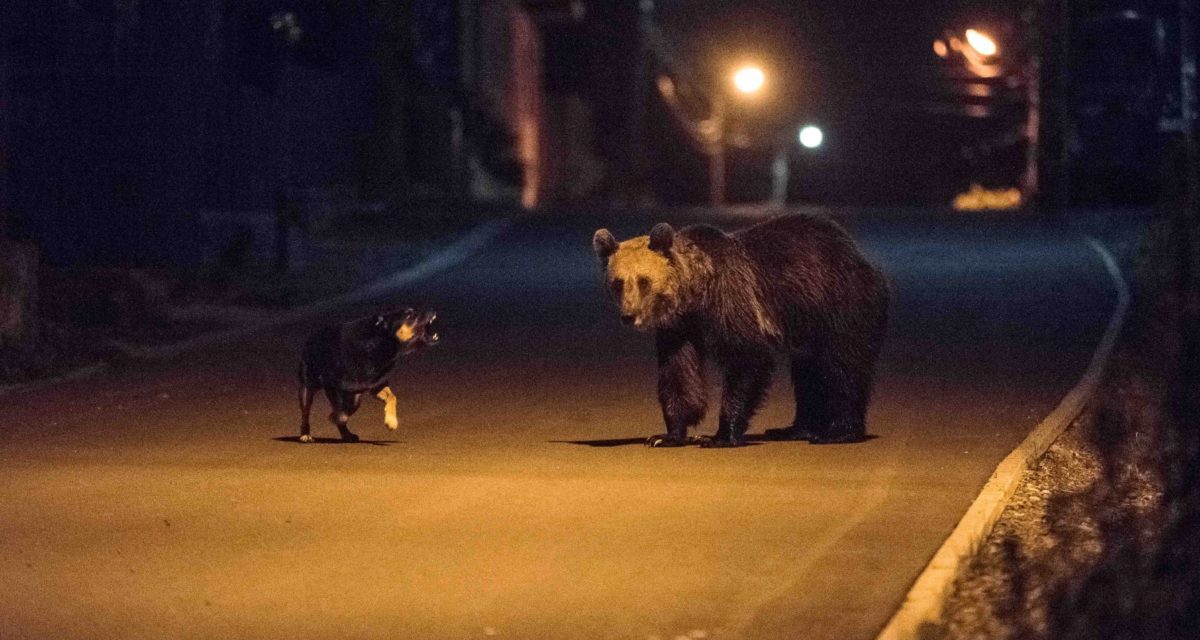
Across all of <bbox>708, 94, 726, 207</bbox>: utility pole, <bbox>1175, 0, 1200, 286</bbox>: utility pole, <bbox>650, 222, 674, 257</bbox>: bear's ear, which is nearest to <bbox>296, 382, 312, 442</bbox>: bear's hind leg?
<bbox>650, 222, 674, 257</bbox>: bear's ear

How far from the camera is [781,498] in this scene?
11805mm

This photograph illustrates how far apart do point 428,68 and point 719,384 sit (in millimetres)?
27478

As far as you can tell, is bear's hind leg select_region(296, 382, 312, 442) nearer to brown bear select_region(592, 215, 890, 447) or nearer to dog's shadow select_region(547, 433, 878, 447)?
dog's shadow select_region(547, 433, 878, 447)

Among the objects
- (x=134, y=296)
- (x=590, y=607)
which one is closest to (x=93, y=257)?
(x=134, y=296)

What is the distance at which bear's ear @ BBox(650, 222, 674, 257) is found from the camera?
1316cm

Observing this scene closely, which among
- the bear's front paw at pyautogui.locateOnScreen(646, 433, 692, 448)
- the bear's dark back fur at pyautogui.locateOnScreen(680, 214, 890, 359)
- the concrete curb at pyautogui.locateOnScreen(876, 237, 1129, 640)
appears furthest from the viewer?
the bear's front paw at pyautogui.locateOnScreen(646, 433, 692, 448)

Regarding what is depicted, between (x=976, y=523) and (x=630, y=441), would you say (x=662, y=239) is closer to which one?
(x=630, y=441)

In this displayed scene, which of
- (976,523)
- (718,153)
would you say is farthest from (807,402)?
(718,153)

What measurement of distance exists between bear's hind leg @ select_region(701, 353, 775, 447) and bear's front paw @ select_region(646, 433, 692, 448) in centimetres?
17

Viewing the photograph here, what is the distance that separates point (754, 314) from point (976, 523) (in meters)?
3.13

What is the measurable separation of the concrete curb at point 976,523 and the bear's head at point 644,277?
2.15m

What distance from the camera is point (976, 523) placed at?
35.2 ft

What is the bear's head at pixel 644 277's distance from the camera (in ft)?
43.1

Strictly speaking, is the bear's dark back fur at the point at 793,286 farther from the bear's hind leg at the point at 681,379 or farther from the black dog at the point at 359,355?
the black dog at the point at 359,355
